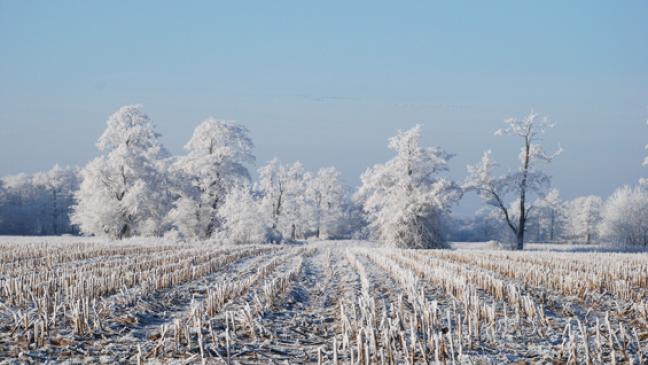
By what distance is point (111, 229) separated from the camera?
4319 cm

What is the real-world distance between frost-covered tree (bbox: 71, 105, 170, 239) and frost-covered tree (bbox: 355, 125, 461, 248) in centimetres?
1682

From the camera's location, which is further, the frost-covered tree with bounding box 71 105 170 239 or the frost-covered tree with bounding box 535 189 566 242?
the frost-covered tree with bounding box 535 189 566 242

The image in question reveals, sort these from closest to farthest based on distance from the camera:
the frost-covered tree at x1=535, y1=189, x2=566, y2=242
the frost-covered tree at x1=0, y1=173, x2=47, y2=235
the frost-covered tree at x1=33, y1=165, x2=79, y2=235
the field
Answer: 1. the field
2. the frost-covered tree at x1=0, y1=173, x2=47, y2=235
3. the frost-covered tree at x1=33, y1=165, x2=79, y2=235
4. the frost-covered tree at x1=535, y1=189, x2=566, y2=242

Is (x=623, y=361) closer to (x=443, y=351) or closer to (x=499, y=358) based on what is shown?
(x=499, y=358)

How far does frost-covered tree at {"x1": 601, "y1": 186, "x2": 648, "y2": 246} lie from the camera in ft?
230

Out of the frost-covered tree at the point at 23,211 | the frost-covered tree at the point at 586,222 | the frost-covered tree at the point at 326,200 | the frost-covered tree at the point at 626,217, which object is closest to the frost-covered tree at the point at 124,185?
the frost-covered tree at the point at 326,200

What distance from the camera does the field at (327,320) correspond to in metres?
7.01

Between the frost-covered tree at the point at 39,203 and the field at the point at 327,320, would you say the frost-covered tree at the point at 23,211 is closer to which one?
the frost-covered tree at the point at 39,203

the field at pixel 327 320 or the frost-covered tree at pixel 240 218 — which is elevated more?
the frost-covered tree at pixel 240 218

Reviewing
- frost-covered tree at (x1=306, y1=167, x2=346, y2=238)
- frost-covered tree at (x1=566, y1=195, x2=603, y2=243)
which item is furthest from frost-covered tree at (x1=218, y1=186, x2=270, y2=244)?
frost-covered tree at (x1=566, y1=195, x2=603, y2=243)

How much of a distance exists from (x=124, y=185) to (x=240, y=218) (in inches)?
393

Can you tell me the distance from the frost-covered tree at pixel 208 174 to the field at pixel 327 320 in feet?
91.8

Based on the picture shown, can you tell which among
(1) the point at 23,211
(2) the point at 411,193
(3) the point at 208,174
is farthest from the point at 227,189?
(1) the point at 23,211

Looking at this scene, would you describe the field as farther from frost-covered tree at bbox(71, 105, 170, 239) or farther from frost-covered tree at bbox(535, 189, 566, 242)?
frost-covered tree at bbox(535, 189, 566, 242)
